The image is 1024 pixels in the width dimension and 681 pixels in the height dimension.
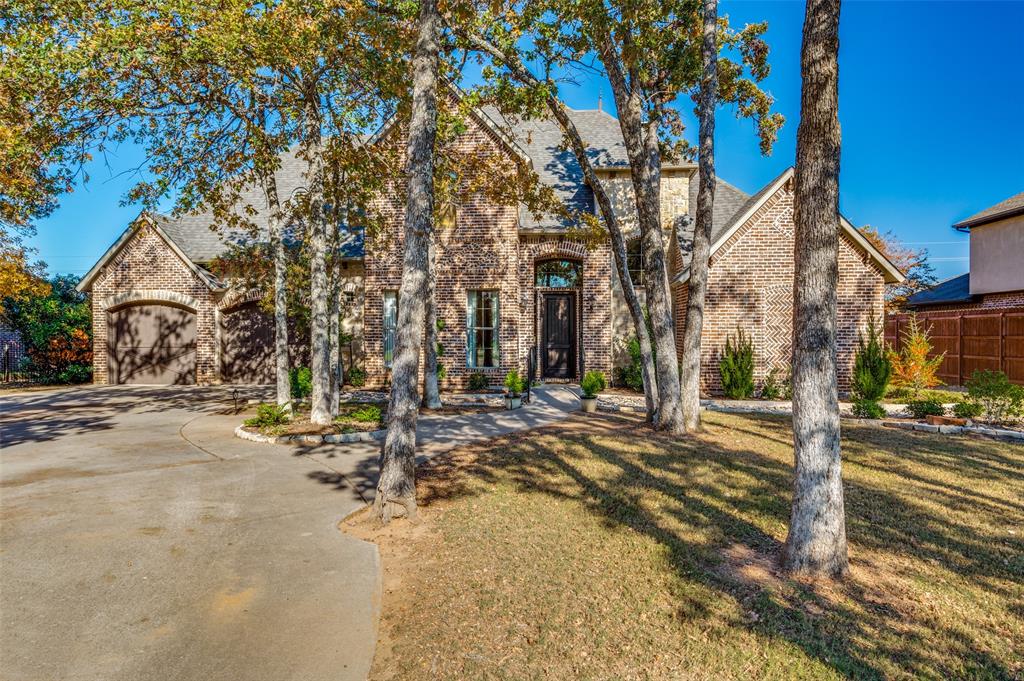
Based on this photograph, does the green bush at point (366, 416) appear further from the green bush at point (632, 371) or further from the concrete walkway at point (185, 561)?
the green bush at point (632, 371)

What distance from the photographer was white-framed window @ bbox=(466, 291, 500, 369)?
1409 centimetres

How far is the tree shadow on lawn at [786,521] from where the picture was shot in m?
3.06

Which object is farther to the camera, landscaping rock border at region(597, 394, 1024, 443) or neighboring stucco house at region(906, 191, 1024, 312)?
neighboring stucco house at region(906, 191, 1024, 312)

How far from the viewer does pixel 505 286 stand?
45.5 ft

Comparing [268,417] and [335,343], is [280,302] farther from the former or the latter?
[268,417]

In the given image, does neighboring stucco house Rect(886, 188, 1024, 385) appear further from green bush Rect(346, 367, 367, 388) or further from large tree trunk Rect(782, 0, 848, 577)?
green bush Rect(346, 367, 367, 388)

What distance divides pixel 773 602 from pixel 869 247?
1260 centimetres

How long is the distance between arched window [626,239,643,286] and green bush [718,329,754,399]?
11.5 feet

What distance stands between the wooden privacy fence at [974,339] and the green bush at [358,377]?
15.4 meters

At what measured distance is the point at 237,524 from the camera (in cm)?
500

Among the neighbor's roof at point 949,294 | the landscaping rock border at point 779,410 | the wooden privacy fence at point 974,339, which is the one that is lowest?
the landscaping rock border at point 779,410

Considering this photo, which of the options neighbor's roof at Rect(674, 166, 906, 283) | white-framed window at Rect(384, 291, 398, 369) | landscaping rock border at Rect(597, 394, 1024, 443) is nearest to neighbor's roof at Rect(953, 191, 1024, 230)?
neighbor's roof at Rect(674, 166, 906, 283)

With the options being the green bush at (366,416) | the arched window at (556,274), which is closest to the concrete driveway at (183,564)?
the green bush at (366,416)

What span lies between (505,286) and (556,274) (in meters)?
2.57
